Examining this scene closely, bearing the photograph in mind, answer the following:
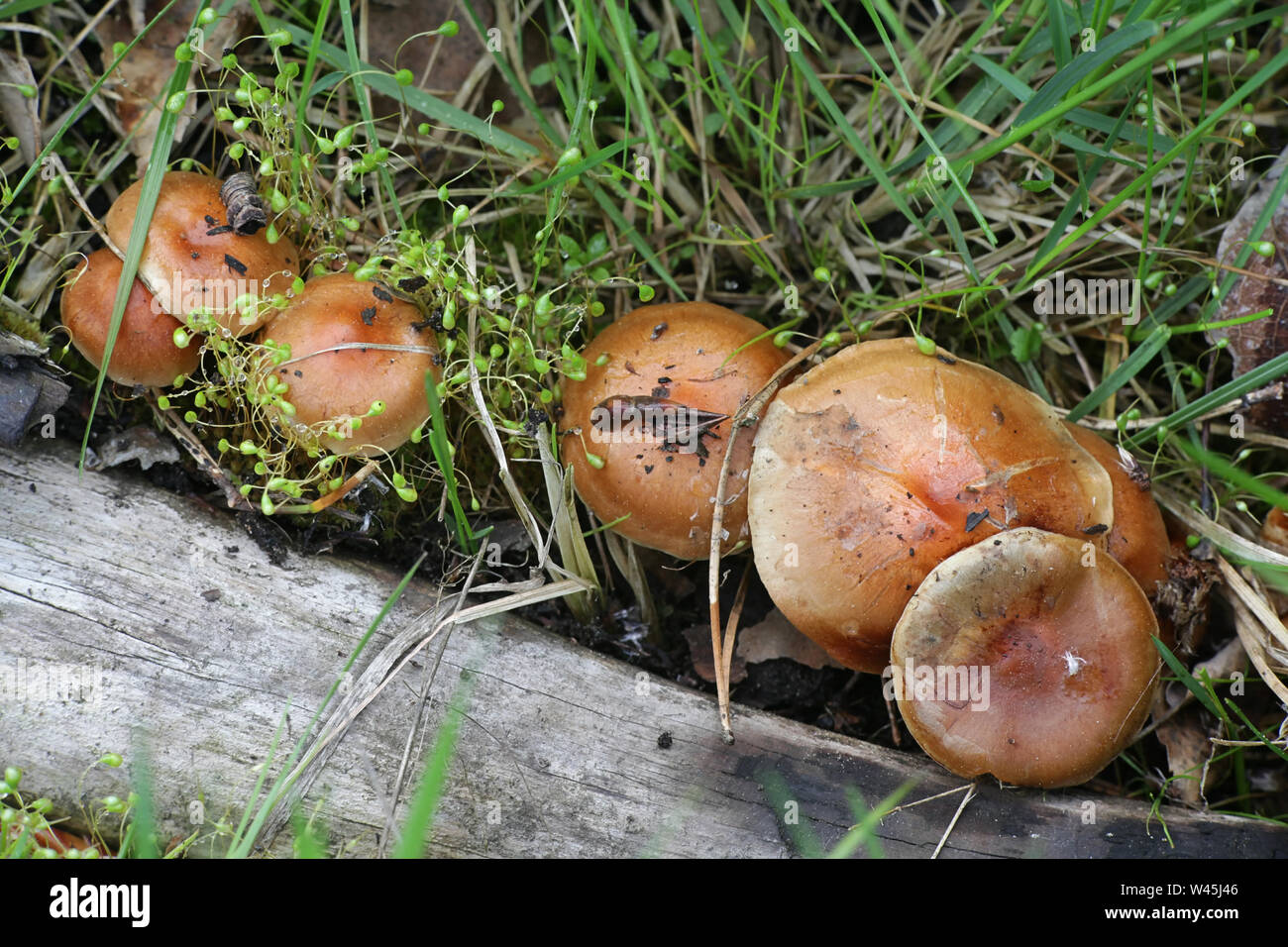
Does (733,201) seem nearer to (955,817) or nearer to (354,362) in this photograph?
(354,362)

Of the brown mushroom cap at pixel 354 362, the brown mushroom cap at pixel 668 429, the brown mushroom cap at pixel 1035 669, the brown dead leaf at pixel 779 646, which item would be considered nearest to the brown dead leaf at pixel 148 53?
the brown mushroom cap at pixel 354 362

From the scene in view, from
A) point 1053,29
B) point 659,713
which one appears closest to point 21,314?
point 659,713

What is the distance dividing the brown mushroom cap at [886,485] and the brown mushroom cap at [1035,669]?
0.15 m

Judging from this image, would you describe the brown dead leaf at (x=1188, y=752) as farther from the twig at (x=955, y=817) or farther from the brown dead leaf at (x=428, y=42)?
the brown dead leaf at (x=428, y=42)

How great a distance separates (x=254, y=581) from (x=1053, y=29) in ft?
10.2

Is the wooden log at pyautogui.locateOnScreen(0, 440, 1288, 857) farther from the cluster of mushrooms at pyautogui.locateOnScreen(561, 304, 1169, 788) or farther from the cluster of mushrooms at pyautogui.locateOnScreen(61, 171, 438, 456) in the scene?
the cluster of mushrooms at pyautogui.locateOnScreen(61, 171, 438, 456)

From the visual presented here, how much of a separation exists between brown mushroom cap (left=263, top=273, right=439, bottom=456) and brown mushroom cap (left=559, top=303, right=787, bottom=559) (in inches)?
22.5

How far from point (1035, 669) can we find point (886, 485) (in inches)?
29.9

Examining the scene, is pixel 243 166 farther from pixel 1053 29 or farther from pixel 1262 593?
pixel 1262 593

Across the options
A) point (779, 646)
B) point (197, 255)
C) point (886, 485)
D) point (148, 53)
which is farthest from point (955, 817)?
point (148, 53)

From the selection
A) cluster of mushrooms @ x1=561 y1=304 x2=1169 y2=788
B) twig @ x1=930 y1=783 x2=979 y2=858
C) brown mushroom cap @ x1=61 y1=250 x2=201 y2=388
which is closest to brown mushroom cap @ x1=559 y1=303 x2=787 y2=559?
cluster of mushrooms @ x1=561 y1=304 x2=1169 y2=788

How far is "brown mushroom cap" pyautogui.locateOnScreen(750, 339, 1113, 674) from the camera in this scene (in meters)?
2.99

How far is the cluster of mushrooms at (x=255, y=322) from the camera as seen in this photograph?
3.07 meters
